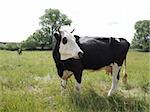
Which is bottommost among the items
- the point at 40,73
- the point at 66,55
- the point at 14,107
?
the point at 40,73

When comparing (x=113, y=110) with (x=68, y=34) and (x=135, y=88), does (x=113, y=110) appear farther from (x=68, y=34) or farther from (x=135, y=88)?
(x=135, y=88)

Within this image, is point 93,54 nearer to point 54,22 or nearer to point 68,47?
point 68,47

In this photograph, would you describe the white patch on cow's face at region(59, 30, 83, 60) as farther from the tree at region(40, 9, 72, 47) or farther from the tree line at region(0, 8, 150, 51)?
the tree line at region(0, 8, 150, 51)

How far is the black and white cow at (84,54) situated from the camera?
680cm

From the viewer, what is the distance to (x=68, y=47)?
6777 millimetres

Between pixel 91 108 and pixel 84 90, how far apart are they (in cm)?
126

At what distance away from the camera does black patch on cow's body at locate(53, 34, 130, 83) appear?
696 cm

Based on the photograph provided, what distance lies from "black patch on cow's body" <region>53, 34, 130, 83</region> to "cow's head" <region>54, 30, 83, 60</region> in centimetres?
8

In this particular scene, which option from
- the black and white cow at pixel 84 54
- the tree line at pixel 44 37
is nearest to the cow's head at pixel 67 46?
the black and white cow at pixel 84 54

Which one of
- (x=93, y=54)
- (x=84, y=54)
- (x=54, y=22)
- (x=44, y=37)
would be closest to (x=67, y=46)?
(x=84, y=54)

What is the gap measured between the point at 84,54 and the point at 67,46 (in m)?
0.60

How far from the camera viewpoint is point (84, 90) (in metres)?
7.05

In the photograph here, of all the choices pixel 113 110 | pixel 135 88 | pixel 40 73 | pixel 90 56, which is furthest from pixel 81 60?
pixel 40 73

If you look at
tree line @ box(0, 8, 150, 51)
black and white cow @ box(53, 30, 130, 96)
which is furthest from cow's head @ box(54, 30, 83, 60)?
tree line @ box(0, 8, 150, 51)
